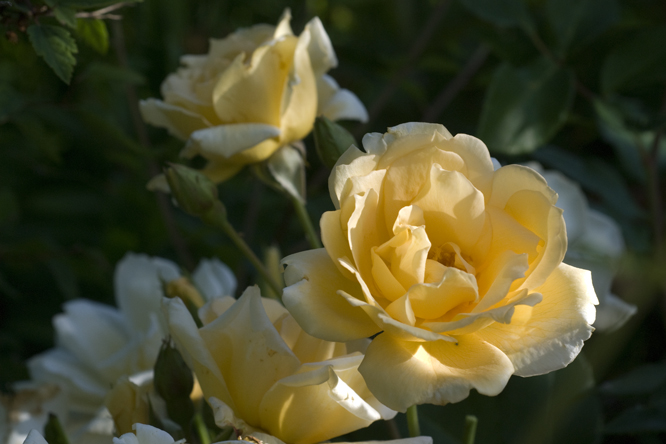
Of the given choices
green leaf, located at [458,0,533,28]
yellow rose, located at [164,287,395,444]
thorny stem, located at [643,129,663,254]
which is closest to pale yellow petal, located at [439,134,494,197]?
yellow rose, located at [164,287,395,444]

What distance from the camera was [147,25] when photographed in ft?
2.79

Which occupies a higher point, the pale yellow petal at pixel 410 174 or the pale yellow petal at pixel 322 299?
the pale yellow petal at pixel 410 174

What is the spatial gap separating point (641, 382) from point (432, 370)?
349 mm

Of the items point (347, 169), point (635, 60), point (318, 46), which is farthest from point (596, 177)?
point (347, 169)

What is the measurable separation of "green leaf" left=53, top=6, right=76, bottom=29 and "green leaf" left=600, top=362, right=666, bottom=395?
530mm

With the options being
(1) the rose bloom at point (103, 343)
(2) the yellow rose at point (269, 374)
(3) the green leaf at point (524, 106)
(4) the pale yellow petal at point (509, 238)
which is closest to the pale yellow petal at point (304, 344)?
(2) the yellow rose at point (269, 374)

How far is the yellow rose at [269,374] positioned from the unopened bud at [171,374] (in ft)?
0.10

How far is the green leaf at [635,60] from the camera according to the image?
69 centimetres

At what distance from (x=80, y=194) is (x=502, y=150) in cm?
60

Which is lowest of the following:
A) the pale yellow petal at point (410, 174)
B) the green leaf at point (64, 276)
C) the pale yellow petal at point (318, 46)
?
the green leaf at point (64, 276)

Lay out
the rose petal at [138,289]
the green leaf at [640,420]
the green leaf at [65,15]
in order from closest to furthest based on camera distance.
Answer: the green leaf at [65,15] < the green leaf at [640,420] < the rose petal at [138,289]

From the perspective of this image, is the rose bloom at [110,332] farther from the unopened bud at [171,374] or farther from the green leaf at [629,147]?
the green leaf at [629,147]

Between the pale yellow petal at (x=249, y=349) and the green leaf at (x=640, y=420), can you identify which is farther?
the green leaf at (x=640, y=420)

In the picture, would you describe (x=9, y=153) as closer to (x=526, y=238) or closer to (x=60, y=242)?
(x=60, y=242)
